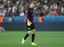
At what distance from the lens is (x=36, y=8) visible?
26.1 metres

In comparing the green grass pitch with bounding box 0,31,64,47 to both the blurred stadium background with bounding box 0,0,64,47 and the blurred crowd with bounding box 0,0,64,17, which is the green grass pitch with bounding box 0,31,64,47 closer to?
the blurred stadium background with bounding box 0,0,64,47

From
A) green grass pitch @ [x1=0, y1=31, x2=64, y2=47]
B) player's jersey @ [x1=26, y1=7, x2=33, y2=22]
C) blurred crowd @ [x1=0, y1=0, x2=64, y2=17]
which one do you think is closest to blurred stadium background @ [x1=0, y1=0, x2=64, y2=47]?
blurred crowd @ [x1=0, y1=0, x2=64, y2=17]

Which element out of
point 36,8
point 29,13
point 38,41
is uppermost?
point 29,13

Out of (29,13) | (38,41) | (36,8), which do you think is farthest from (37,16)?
(29,13)

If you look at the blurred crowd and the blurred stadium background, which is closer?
the blurred stadium background

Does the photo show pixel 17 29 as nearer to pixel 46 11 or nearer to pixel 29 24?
pixel 46 11

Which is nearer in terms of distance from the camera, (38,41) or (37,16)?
(38,41)

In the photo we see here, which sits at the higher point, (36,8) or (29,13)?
(29,13)

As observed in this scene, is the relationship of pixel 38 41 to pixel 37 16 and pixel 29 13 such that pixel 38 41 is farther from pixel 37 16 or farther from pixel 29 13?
pixel 37 16

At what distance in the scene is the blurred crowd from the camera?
25.9 metres

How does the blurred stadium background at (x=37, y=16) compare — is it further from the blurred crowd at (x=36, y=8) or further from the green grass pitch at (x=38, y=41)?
the green grass pitch at (x=38, y=41)

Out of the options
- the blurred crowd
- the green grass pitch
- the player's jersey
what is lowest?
the green grass pitch

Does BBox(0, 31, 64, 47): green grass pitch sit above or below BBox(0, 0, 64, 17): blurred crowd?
below

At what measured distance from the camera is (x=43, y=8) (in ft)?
85.8
